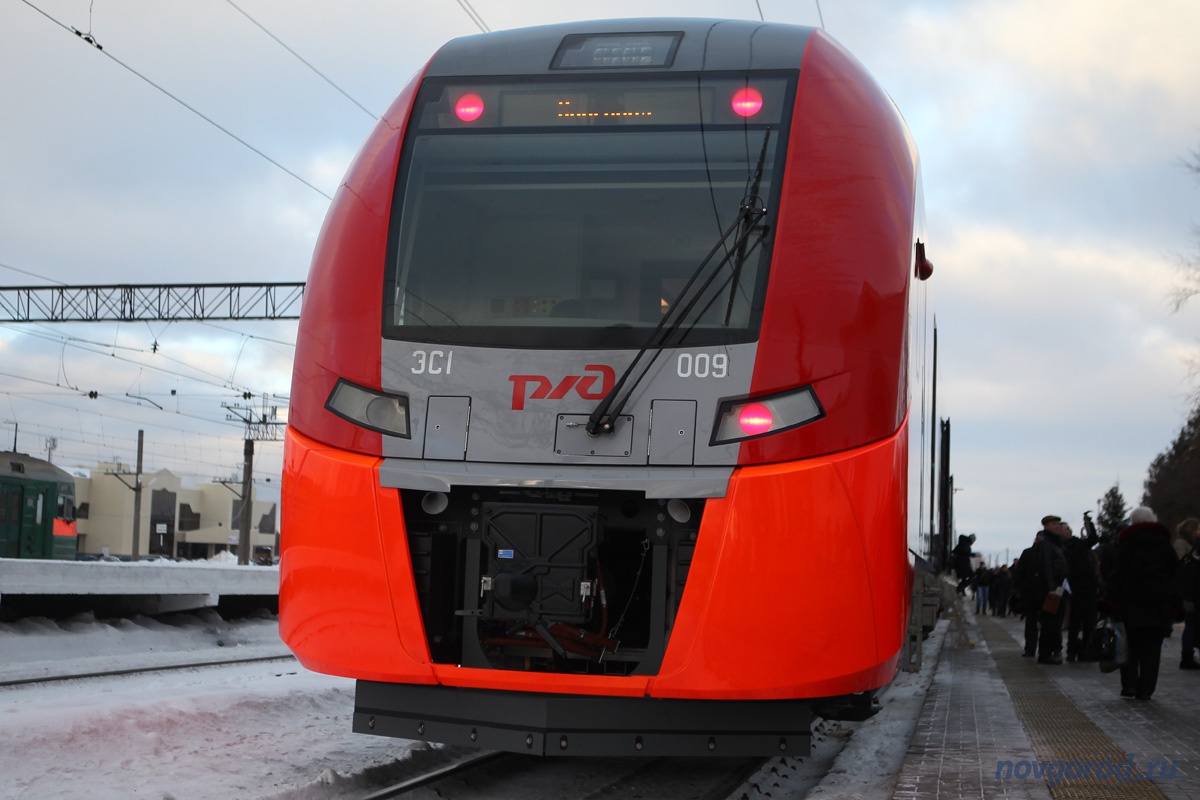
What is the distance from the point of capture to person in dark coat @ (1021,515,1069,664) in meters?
12.5

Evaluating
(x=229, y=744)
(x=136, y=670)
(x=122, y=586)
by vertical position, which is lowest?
(x=136, y=670)

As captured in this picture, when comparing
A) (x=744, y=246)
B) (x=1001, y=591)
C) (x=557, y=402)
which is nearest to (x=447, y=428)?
(x=557, y=402)

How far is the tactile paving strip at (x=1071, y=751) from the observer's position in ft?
17.3

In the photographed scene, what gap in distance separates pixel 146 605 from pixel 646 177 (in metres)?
12.9

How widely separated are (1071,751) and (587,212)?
375cm

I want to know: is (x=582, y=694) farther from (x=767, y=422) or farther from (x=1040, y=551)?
(x=1040, y=551)

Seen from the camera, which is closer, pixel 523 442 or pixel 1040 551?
pixel 523 442

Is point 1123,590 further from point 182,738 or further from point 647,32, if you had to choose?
point 182,738

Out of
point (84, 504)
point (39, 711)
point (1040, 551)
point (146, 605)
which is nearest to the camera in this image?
point (39, 711)

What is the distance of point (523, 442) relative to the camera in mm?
5016

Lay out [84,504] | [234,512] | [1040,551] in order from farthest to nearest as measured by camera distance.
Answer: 1. [234,512]
2. [84,504]
3. [1040,551]

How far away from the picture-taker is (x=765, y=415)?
4.87 metres

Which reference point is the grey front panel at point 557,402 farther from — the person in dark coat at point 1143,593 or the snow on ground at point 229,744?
the person in dark coat at point 1143,593

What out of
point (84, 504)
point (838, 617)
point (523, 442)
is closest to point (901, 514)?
point (838, 617)
